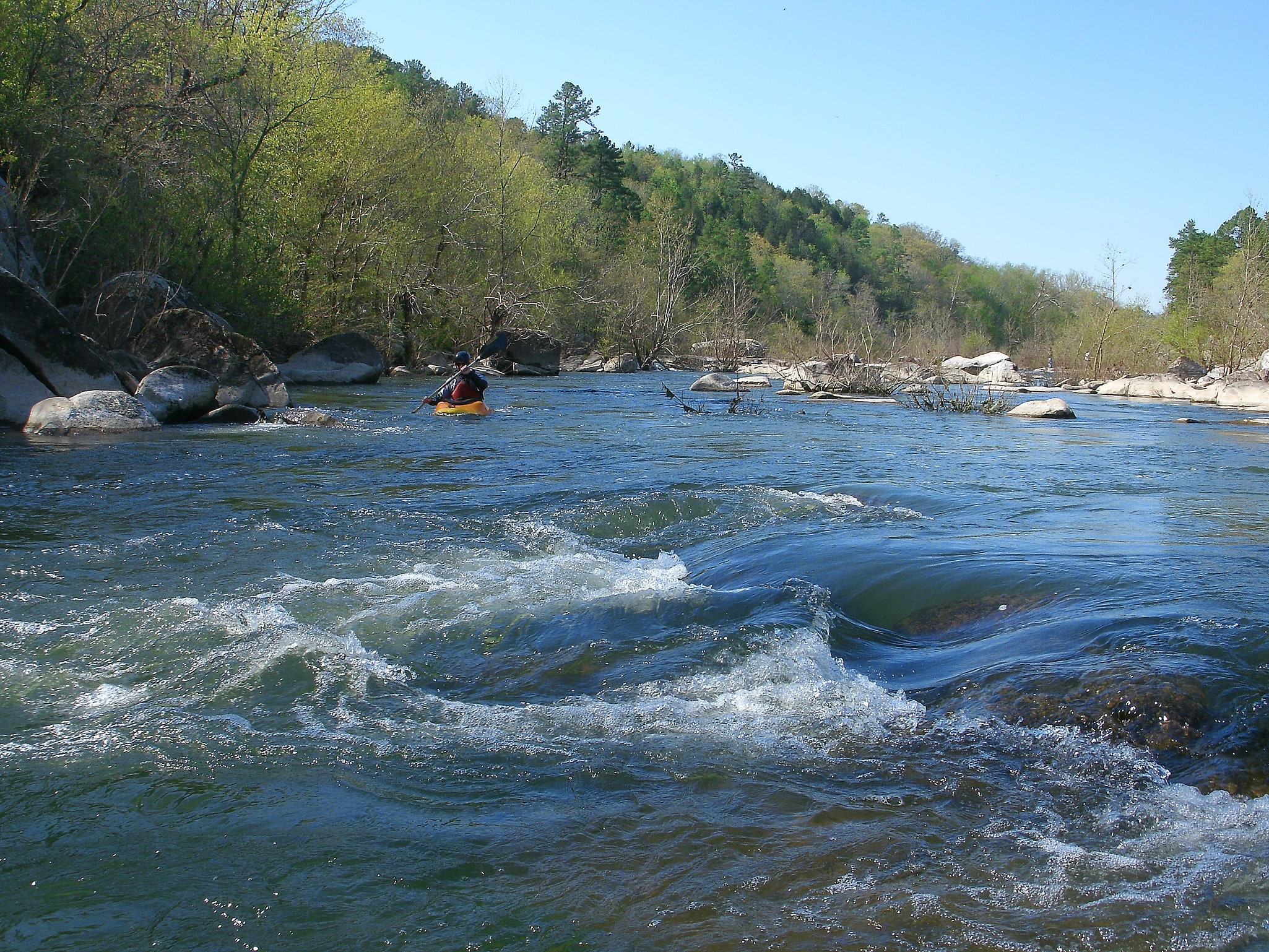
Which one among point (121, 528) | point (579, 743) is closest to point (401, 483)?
point (121, 528)

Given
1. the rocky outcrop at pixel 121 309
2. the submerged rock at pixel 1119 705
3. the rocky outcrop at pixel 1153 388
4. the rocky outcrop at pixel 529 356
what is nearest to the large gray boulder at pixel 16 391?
the rocky outcrop at pixel 121 309

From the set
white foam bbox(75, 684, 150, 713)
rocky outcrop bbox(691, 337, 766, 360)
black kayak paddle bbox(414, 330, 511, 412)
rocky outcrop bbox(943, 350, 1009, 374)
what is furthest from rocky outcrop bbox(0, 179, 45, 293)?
rocky outcrop bbox(943, 350, 1009, 374)

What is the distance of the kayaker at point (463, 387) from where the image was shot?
1702cm

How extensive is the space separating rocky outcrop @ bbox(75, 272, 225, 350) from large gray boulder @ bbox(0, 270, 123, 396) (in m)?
2.29

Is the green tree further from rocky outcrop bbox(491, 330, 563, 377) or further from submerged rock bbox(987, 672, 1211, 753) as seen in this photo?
submerged rock bbox(987, 672, 1211, 753)

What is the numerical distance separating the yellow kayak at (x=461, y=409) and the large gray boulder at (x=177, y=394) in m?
3.71

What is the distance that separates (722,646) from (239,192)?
20677 millimetres

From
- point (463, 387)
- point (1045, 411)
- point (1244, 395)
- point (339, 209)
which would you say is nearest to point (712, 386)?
point (1045, 411)

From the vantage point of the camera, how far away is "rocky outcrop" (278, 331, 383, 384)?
74.7 feet

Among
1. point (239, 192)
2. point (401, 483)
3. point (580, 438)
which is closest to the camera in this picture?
point (401, 483)

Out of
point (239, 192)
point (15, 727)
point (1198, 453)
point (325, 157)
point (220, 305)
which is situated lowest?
point (15, 727)

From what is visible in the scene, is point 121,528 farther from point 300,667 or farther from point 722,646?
point 722,646

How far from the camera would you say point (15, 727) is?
395 centimetres

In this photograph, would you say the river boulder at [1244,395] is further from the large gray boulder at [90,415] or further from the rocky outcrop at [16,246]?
the rocky outcrop at [16,246]
